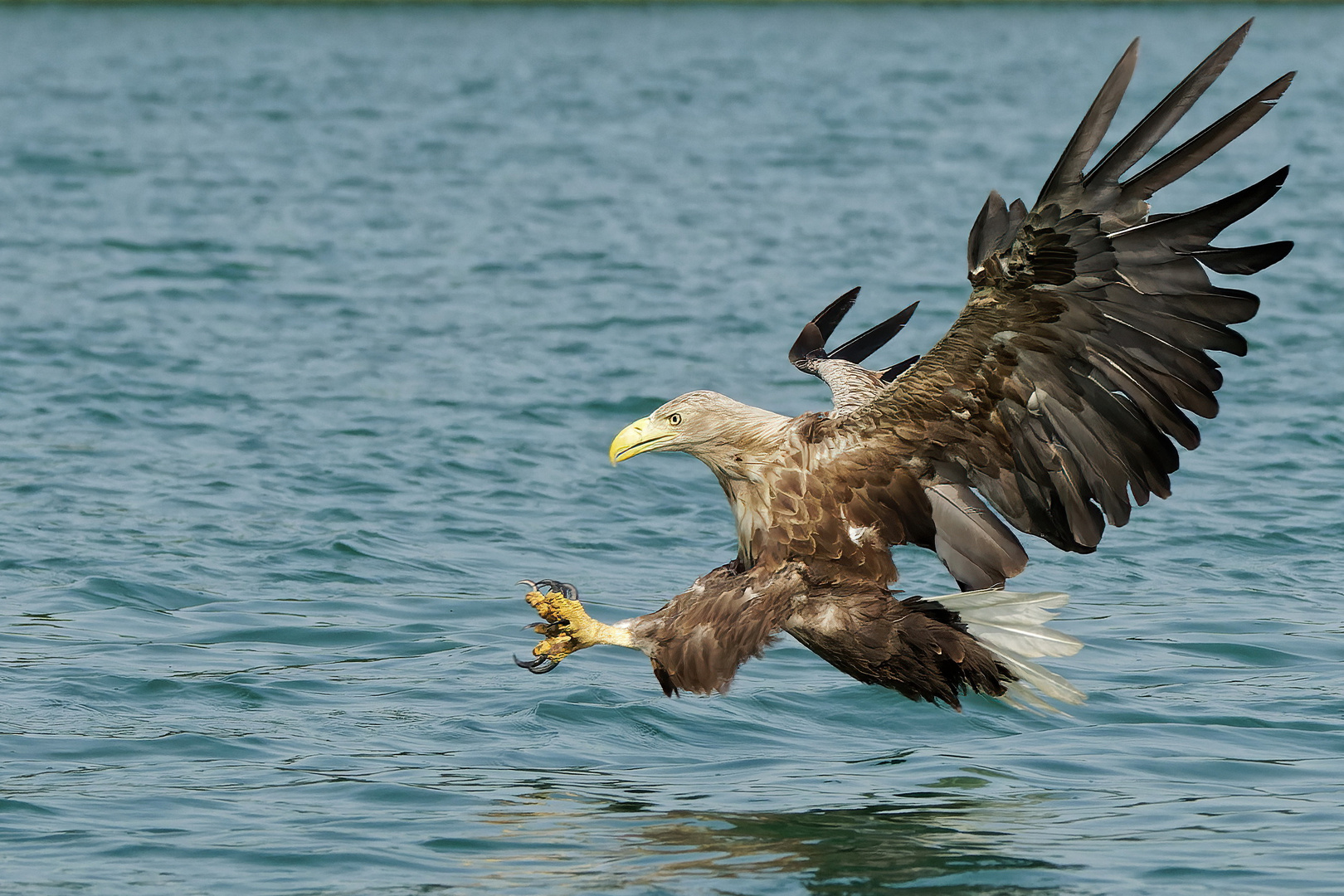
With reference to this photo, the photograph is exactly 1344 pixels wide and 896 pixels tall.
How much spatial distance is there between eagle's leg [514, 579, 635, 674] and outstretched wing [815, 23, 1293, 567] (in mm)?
851

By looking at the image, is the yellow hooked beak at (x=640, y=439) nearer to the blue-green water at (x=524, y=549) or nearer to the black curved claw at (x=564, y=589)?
the black curved claw at (x=564, y=589)

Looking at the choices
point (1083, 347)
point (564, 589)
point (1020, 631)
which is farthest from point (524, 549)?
point (1083, 347)

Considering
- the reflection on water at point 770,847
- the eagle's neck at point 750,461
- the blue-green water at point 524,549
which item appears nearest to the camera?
the reflection on water at point 770,847

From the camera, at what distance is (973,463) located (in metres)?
5.56

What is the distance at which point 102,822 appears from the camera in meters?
5.20

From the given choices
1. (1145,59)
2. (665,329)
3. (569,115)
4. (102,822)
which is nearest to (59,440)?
(665,329)

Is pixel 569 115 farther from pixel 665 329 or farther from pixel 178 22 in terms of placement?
pixel 178 22

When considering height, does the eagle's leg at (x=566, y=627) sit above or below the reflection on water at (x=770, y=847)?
above

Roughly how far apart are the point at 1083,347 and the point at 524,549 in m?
3.77

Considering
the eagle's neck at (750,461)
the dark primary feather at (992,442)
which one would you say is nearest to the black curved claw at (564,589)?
the dark primary feather at (992,442)

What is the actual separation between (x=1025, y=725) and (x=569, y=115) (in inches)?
737

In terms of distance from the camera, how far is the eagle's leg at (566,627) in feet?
18.5

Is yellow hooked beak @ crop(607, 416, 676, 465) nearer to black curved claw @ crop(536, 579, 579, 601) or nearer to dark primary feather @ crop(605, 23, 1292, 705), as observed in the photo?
dark primary feather @ crop(605, 23, 1292, 705)

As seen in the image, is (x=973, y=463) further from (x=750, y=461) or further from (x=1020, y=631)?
(x=750, y=461)
